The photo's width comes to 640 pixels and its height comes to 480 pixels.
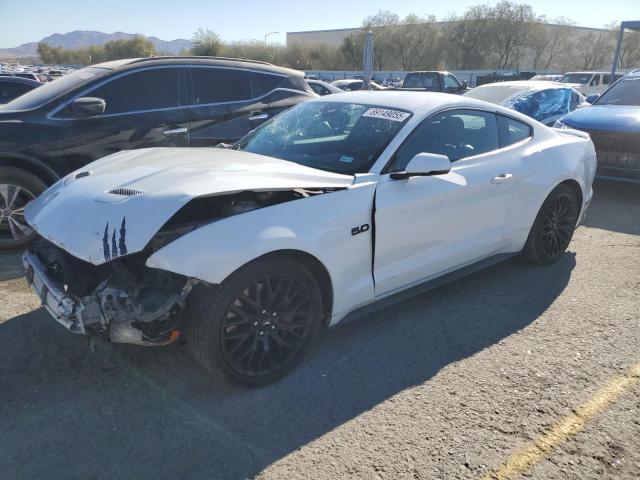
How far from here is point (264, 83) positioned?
670cm

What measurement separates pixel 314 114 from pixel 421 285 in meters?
1.60

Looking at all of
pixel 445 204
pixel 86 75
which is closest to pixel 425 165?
pixel 445 204

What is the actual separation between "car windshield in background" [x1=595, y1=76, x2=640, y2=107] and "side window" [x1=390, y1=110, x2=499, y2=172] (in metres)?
5.54

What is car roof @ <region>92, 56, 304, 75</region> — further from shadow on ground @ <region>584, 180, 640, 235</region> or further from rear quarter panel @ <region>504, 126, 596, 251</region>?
shadow on ground @ <region>584, 180, 640, 235</region>

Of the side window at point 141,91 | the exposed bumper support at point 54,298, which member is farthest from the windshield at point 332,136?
the side window at point 141,91

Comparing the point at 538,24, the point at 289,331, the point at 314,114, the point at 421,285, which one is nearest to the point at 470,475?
the point at 289,331

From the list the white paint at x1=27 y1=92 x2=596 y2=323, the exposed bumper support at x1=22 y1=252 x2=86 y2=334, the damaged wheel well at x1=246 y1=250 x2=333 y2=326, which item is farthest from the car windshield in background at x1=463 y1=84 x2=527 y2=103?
the exposed bumper support at x1=22 y1=252 x2=86 y2=334

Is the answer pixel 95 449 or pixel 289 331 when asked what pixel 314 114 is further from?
pixel 95 449

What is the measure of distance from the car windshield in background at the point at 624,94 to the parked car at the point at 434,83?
10.2m

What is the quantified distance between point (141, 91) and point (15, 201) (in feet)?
5.80

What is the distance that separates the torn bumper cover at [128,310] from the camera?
2660mm

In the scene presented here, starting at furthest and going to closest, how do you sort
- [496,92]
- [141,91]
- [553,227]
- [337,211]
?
[496,92], [141,91], [553,227], [337,211]

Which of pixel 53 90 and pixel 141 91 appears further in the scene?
pixel 141 91

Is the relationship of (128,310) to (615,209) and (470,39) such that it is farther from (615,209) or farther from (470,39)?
(470,39)
